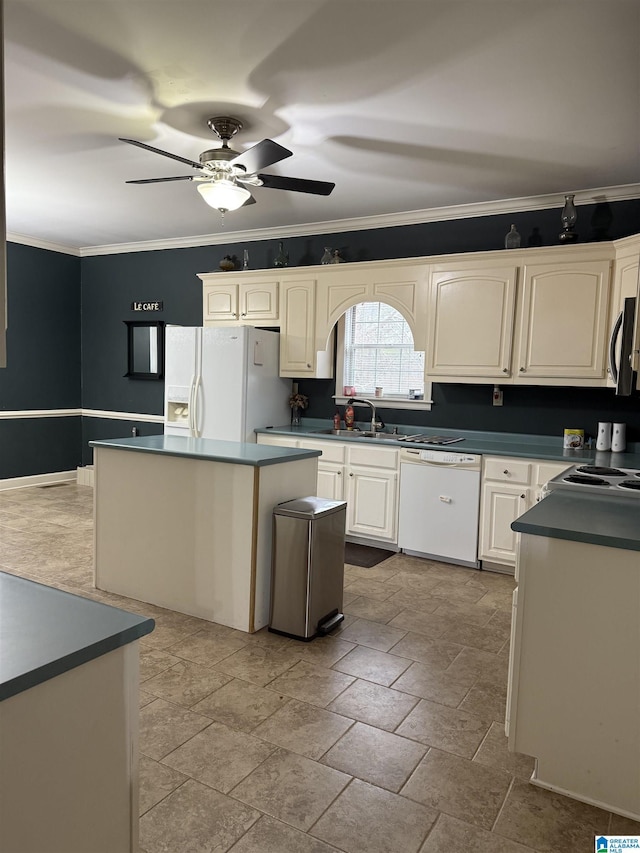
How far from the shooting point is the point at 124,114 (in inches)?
126

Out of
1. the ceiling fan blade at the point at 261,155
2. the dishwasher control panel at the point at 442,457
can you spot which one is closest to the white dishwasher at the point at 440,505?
the dishwasher control panel at the point at 442,457

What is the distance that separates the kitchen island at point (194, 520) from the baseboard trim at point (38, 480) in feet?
11.6

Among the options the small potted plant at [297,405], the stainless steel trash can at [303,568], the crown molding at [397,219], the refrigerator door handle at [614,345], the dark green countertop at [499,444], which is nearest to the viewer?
the stainless steel trash can at [303,568]

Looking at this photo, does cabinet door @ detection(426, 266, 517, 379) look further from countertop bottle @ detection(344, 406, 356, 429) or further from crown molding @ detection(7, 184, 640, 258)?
countertop bottle @ detection(344, 406, 356, 429)

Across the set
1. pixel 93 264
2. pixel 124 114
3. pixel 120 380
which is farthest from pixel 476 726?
pixel 93 264

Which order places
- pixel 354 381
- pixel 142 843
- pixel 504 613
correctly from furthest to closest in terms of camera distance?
pixel 354 381 → pixel 504 613 → pixel 142 843

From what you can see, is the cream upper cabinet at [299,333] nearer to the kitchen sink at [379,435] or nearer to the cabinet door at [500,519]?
the kitchen sink at [379,435]

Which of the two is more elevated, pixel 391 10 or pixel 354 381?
pixel 391 10

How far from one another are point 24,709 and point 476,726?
6.35ft

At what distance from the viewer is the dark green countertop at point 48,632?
103 cm

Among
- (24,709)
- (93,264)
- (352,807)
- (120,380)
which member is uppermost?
(93,264)

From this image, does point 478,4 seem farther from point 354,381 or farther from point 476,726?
point 354,381

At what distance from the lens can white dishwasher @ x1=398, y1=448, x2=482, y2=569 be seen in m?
4.32

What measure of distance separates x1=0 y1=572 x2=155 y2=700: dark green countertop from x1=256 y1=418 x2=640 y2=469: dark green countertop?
130 inches
